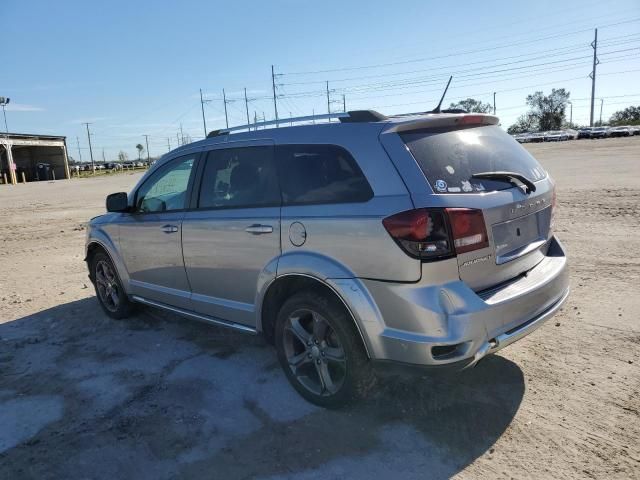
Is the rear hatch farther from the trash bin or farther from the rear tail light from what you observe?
the trash bin

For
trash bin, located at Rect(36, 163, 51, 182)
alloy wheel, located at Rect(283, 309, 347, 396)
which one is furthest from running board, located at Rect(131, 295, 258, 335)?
trash bin, located at Rect(36, 163, 51, 182)

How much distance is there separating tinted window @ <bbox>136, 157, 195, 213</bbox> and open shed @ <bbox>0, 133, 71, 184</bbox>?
64778 mm

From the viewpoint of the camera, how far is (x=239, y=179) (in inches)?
154

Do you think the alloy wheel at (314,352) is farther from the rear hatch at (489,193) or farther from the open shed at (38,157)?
the open shed at (38,157)

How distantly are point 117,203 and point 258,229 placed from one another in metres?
2.07

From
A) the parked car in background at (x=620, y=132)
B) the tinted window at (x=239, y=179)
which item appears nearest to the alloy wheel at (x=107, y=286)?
the tinted window at (x=239, y=179)

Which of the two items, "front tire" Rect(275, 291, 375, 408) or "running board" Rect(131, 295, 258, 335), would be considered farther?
"running board" Rect(131, 295, 258, 335)

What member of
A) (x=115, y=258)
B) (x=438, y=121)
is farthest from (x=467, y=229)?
(x=115, y=258)

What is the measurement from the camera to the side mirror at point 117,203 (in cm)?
489

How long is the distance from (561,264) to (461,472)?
1.66 metres

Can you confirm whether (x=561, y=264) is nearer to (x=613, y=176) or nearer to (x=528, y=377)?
(x=528, y=377)

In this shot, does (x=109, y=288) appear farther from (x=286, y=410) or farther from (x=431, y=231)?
(x=431, y=231)

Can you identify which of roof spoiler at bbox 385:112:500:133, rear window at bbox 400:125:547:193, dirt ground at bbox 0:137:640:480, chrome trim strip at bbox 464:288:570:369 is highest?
roof spoiler at bbox 385:112:500:133

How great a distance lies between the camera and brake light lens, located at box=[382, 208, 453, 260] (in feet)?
9.00
